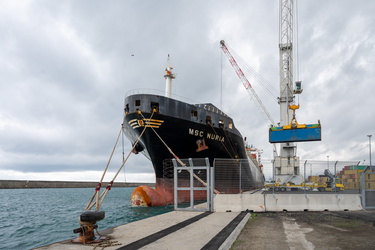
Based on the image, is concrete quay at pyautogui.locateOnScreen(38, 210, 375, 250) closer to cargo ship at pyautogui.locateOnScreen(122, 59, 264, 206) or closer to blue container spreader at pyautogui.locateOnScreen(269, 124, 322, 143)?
cargo ship at pyautogui.locateOnScreen(122, 59, 264, 206)

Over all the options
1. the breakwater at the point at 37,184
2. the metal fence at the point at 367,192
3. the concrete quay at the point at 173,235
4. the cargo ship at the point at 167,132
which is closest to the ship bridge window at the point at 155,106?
the cargo ship at the point at 167,132

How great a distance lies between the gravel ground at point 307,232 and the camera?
27.1ft

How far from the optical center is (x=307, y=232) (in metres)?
10.1

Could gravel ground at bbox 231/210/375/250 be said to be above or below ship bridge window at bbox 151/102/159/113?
below

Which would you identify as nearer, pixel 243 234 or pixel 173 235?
pixel 173 235

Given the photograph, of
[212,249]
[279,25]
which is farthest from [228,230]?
[279,25]

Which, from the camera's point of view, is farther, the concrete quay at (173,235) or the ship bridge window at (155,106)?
the ship bridge window at (155,106)

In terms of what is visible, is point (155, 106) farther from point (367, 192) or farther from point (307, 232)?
point (307, 232)

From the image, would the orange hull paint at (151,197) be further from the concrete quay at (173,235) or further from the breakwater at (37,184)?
the breakwater at (37,184)

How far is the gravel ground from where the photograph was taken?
27.1 feet

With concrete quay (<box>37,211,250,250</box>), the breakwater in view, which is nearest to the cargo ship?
concrete quay (<box>37,211,250,250</box>)

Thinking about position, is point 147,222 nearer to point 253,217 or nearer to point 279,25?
point 253,217

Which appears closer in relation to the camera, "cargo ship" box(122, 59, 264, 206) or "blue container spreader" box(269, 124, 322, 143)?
"cargo ship" box(122, 59, 264, 206)

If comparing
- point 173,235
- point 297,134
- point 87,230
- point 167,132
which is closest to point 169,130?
point 167,132
